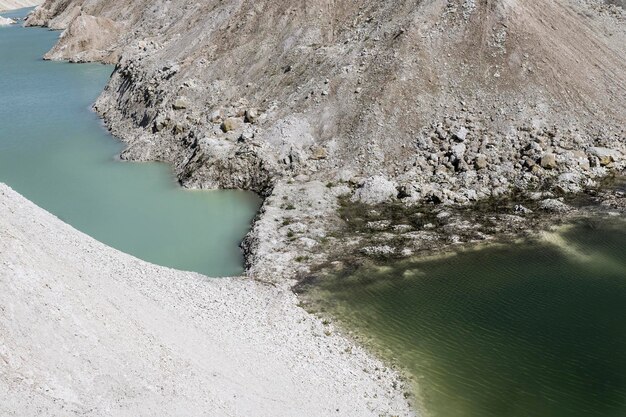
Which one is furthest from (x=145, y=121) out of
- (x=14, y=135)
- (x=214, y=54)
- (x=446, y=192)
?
(x=446, y=192)

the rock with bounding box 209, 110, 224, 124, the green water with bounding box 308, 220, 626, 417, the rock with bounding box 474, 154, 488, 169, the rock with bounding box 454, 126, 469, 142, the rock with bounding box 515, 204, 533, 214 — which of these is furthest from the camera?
the rock with bounding box 209, 110, 224, 124

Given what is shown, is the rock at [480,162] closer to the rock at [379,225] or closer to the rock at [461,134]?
the rock at [461,134]

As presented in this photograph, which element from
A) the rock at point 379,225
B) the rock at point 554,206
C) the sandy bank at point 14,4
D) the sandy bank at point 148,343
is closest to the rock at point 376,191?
the rock at point 379,225

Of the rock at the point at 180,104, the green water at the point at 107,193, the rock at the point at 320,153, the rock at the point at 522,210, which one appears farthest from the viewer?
the rock at the point at 180,104

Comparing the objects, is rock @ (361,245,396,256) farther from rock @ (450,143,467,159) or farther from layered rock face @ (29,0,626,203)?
rock @ (450,143,467,159)

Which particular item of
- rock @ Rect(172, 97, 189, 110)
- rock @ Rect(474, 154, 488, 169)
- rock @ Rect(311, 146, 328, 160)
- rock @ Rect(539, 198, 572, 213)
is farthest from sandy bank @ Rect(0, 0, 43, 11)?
rock @ Rect(539, 198, 572, 213)

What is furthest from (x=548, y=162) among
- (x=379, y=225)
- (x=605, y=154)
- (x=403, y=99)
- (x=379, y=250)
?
(x=379, y=250)
